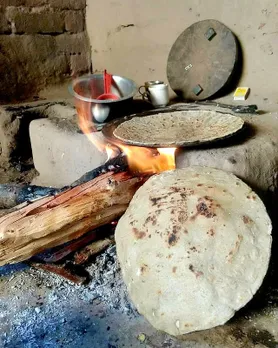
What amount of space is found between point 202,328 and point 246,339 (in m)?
0.17

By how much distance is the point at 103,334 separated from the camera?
1329mm

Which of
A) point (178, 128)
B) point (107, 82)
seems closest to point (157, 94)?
point (107, 82)

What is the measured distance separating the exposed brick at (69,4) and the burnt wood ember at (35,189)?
6.20 ft

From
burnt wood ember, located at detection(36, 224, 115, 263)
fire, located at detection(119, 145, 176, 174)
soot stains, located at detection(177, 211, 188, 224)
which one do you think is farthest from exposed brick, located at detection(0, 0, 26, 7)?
soot stains, located at detection(177, 211, 188, 224)

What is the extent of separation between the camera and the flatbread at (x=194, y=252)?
1217 mm

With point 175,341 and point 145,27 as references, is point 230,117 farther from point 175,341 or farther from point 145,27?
point 145,27

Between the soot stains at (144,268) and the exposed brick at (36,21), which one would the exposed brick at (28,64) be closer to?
the exposed brick at (36,21)

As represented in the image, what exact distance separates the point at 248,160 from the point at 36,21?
222 cm

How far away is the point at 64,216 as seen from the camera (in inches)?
61.1

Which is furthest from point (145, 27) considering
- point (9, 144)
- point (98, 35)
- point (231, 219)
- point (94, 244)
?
point (231, 219)

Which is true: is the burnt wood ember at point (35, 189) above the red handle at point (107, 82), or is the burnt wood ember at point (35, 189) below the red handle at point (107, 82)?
below

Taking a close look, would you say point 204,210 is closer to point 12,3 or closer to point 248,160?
point 248,160

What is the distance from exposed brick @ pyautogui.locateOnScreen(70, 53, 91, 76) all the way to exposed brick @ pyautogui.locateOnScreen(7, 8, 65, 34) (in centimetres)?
27

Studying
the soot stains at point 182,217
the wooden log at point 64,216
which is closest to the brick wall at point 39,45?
the wooden log at point 64,216
